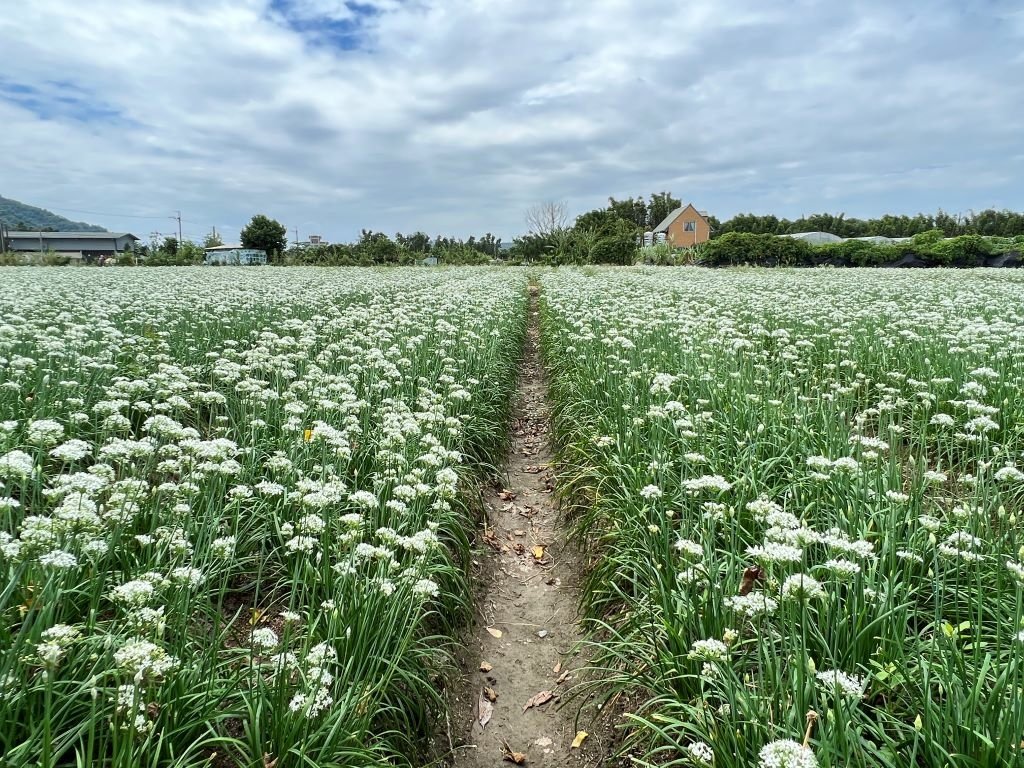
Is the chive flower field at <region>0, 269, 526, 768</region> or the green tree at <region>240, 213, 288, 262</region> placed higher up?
the green tree at <region>240, 213, 288, 262</region>

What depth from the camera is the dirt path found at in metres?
3.67

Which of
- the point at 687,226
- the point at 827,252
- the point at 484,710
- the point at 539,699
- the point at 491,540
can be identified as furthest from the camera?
the point at 687,226

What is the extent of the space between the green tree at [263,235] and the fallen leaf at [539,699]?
316 ft

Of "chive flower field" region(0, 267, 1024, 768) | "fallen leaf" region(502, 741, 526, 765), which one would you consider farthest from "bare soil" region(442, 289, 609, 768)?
"chive flower field" region(0, 267, 1024, 768)

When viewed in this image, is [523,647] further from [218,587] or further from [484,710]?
[218,587]

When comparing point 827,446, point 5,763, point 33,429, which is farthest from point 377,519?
point 827,446

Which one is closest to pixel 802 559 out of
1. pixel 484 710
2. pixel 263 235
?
pixel 484 710

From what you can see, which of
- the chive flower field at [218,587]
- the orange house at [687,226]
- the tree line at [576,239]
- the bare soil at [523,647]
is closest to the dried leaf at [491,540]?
the bare soil at [523,647]

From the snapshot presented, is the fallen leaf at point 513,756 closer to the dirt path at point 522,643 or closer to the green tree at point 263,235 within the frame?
the dirt path at point 522,643

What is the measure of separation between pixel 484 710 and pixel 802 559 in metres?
2.58

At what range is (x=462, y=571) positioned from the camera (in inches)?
191

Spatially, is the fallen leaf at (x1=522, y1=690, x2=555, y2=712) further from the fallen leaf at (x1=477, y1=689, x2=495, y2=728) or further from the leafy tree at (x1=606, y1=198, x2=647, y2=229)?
the leafy tree at (x1=606, y1=198, x2=647, y2=229)

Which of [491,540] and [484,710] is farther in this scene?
[491,540]

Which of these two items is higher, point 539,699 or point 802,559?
point 802,559
